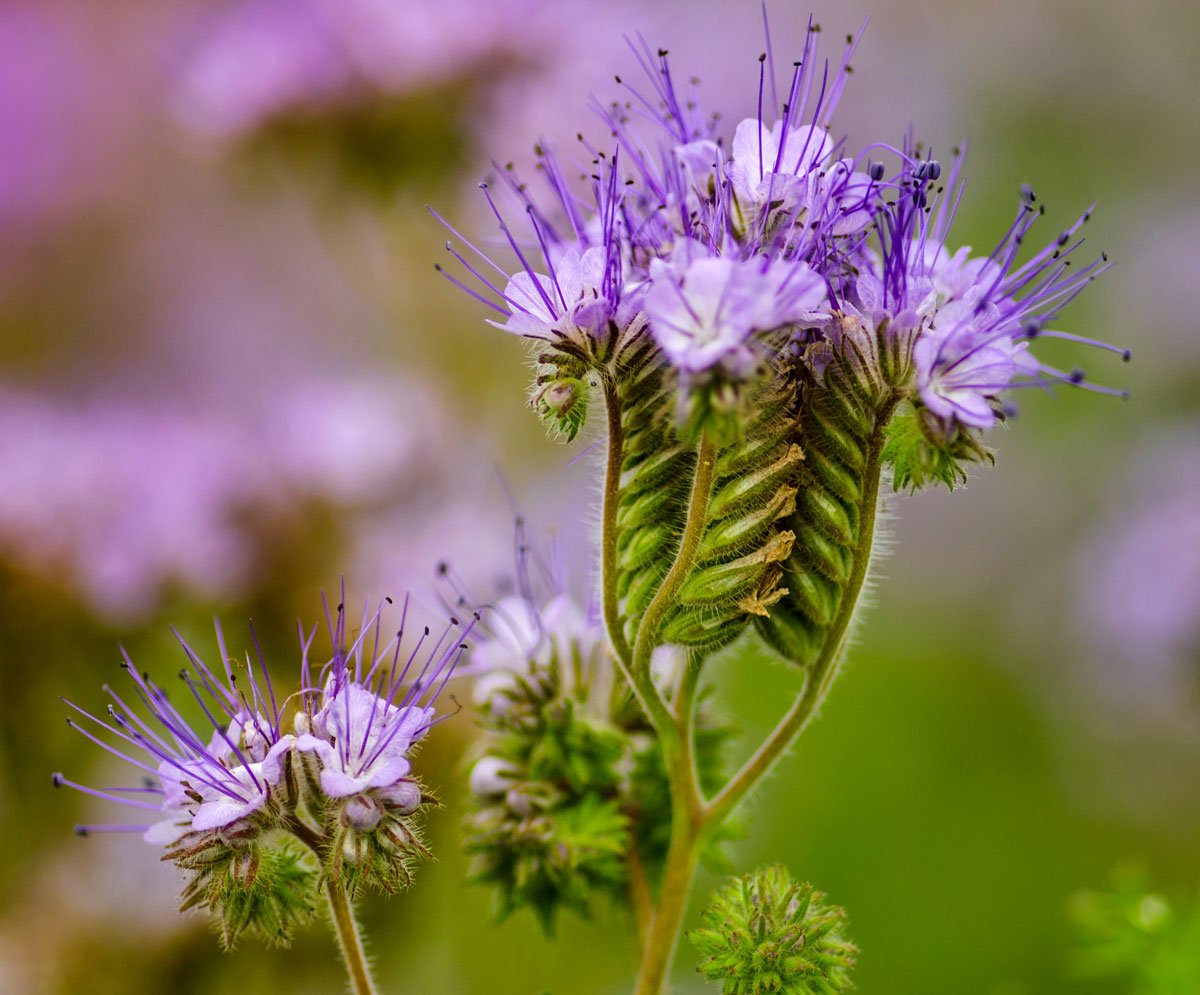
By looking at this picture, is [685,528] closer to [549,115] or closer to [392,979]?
[392,979]

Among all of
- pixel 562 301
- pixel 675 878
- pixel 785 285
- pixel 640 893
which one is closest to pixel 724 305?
pixel 785 285

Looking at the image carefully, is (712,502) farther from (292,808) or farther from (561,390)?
(292,808)

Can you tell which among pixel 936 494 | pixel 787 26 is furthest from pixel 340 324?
pixel 936 494

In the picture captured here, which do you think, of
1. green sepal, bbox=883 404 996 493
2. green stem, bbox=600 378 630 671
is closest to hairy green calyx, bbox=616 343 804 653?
green stem, bbox=600 378 630 671

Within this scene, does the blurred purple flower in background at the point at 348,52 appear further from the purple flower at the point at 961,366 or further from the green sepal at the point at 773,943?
the green sepal at the point at 773,943

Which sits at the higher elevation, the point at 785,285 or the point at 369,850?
the point at 785,285

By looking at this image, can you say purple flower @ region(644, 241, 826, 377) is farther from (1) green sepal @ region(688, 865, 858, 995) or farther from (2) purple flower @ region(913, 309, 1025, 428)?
(1) green sepal @ region(688, 865, 858, 995)
